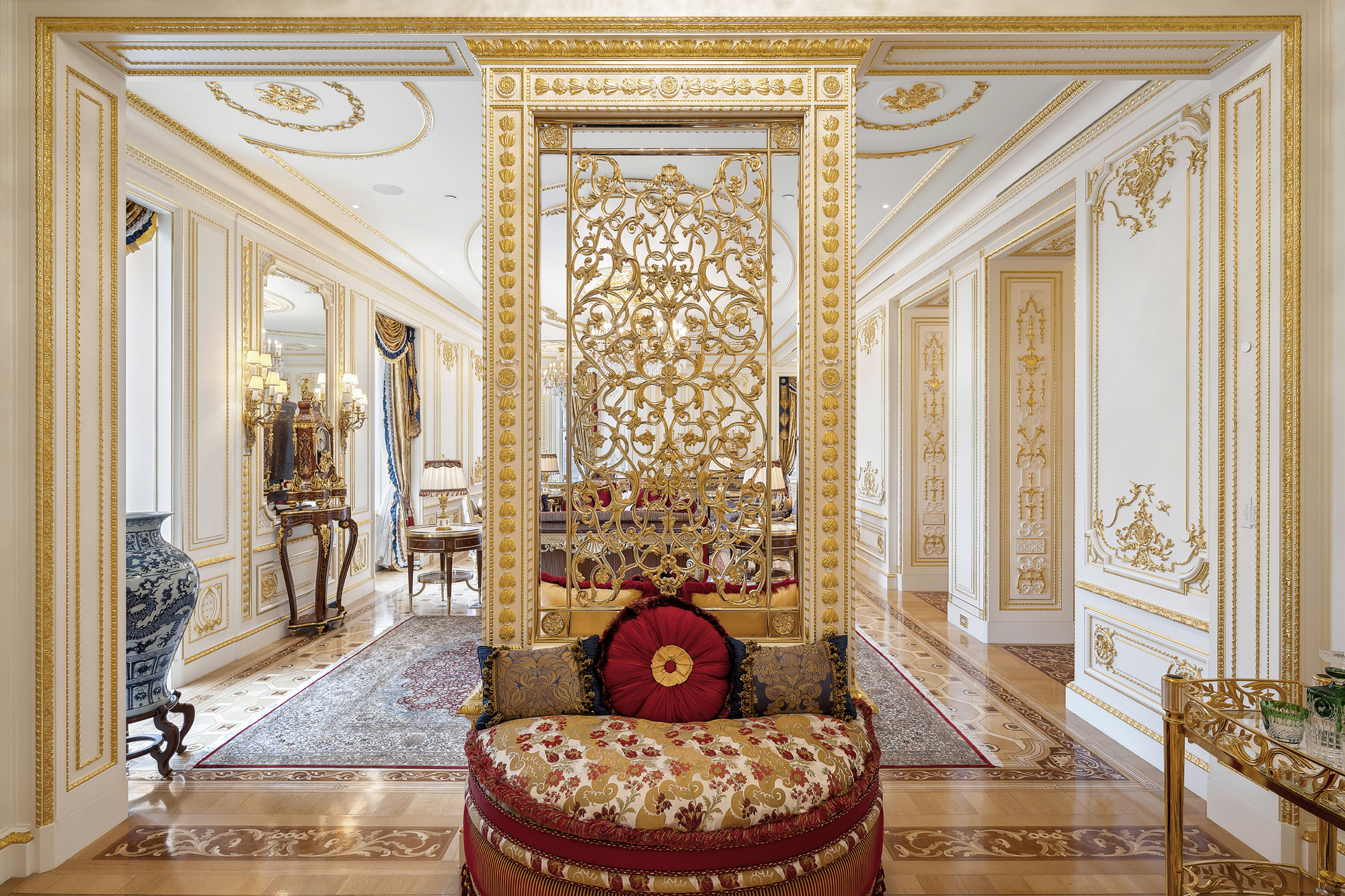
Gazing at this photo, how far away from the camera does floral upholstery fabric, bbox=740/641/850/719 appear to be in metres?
2.08

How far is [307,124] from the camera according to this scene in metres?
3.63

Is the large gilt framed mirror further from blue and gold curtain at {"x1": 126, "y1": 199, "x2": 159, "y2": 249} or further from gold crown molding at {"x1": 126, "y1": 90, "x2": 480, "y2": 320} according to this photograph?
blue and gold curtain at {"x1": 126, "y1": 199, "x2": 159, "y2": 249}

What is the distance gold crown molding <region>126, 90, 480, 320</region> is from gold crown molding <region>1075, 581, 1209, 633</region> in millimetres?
5548

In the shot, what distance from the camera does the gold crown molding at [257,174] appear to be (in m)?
3.43

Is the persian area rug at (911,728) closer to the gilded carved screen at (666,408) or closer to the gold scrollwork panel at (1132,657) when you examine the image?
the gilded carved screen at (666,408)

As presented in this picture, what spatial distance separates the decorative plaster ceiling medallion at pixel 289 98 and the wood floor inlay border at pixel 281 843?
11.1 feet

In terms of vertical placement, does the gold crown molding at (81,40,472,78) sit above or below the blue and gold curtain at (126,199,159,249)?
above

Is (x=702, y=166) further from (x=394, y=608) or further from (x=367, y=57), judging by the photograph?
(x=394, y=608)

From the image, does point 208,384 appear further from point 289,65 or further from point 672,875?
point 672,875

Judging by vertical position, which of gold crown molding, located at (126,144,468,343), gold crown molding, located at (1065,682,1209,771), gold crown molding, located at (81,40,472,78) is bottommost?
gold crown molding, located at (1065,682,1209,771)

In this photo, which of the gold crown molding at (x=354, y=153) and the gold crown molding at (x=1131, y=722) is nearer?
the gold crown molding at (x=1131, y=722)

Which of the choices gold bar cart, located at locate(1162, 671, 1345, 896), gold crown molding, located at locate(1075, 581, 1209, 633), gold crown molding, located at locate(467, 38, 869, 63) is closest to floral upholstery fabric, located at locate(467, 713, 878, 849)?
gold bar cart, located at locate(1162, 671, 1345, 896)

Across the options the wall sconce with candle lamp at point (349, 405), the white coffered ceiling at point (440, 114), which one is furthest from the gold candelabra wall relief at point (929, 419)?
the wall sconce with candle lamp at point (349, 405)

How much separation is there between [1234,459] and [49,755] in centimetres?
443
